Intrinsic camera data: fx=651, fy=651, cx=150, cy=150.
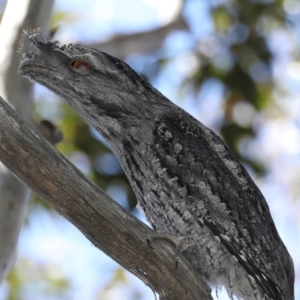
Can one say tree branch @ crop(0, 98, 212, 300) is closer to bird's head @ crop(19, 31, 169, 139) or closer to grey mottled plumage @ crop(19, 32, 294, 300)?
grey mottled plumage @ crop(19, 32, 294, 300)

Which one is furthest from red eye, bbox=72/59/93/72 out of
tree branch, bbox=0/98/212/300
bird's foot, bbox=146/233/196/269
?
bird's foot, bbox=146/233/196/269

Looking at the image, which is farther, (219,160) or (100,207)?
(219,160)

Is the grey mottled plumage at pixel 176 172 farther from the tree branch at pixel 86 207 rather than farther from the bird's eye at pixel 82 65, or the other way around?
the tree branch at pixel 86 207

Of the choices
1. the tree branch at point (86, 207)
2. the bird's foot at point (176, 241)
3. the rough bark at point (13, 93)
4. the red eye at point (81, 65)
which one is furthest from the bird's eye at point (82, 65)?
the bird's foot at point (176, 241)

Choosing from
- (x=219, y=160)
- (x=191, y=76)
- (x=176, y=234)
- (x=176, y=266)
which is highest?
(x=191, y=76)

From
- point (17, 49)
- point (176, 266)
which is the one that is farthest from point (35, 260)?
point (176, 266)

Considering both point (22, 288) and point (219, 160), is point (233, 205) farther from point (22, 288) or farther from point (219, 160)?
point (22, 288)
